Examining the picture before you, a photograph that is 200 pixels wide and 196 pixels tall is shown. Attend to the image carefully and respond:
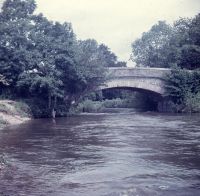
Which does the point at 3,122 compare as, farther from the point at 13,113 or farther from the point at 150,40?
the point at 150,40

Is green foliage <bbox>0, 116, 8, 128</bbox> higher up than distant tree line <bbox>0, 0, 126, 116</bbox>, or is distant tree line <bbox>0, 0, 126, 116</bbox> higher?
distant tree line <bbox>0, 0, 126, 116</bbox>

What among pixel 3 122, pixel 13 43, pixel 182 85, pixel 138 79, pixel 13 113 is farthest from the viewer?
pixel 138 79

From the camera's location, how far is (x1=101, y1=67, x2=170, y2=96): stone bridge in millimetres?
33162

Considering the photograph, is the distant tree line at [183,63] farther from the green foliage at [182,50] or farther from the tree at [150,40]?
the tree at [150,40]

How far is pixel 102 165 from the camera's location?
9969mm

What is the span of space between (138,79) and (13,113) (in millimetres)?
12117

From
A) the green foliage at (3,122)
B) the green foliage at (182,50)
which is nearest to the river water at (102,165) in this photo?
the green foliage at (3,122)

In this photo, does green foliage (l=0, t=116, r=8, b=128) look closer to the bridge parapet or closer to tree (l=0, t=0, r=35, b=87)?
tree (l=0, t=0, r=35, b=87)

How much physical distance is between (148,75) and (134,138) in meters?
19.4

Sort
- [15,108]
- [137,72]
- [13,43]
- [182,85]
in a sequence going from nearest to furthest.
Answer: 1. [15,108]
2. [13,43]
3. [182,85]
4. [137,72]

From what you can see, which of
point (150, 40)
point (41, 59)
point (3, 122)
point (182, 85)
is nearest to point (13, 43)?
point (41, 59)

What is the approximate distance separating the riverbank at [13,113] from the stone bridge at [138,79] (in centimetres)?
765

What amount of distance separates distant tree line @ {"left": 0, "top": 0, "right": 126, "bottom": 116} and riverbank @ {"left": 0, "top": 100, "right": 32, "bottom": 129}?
4.67 ft

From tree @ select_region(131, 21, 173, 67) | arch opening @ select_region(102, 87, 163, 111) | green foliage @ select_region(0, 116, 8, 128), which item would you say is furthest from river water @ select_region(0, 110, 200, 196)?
tree @ select_region(131, 21, 173, 67)
